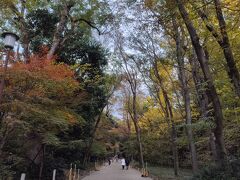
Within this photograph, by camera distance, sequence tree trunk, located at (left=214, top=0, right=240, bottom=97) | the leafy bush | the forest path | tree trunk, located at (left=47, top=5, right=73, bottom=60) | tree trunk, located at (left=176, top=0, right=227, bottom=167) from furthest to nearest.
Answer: the forest path, tree trunk, located at (left=47, top=5, right=73, bottom=60), tree trunk, located at (left=176, top=0, right=227, bottom=167), tree trunk, located at (left=214, top=0, right=240, bottom=97), the leafy bush

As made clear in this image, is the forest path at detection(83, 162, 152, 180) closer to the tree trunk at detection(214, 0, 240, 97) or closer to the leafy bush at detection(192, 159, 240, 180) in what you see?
the leafy bush at detection(192, 159, 240, 180)

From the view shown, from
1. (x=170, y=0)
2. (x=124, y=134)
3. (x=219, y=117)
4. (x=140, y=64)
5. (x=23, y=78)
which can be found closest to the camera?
(x=170, y=0)

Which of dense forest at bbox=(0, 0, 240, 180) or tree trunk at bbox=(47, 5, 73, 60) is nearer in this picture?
dense forest at bbox=(0, 0, 240, 180)

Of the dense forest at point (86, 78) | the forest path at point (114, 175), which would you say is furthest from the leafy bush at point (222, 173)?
the forest path at point (114, 175)

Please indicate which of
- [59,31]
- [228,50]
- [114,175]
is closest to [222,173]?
[228,50]

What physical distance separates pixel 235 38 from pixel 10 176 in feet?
38.1

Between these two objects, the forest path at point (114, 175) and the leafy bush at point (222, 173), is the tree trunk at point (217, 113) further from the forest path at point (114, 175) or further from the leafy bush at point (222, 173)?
the forest path at point (114, 175)

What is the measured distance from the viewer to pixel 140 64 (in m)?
20.2

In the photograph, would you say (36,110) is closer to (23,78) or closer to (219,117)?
(23,78)

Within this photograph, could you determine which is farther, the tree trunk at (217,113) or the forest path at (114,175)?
the forest path at (114,175)

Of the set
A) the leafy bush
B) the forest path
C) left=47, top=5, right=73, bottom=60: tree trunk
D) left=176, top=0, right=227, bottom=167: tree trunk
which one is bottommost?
the forest path

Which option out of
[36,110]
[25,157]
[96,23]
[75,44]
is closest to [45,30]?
[75,44]

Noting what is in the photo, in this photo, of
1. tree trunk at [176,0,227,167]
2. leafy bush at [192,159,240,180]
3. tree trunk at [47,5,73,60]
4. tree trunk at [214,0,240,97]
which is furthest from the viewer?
tree trunk at [47,5,73,60]

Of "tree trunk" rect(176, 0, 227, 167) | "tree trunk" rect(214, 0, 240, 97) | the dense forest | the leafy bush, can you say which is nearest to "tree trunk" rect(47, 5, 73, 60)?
the dense forest
